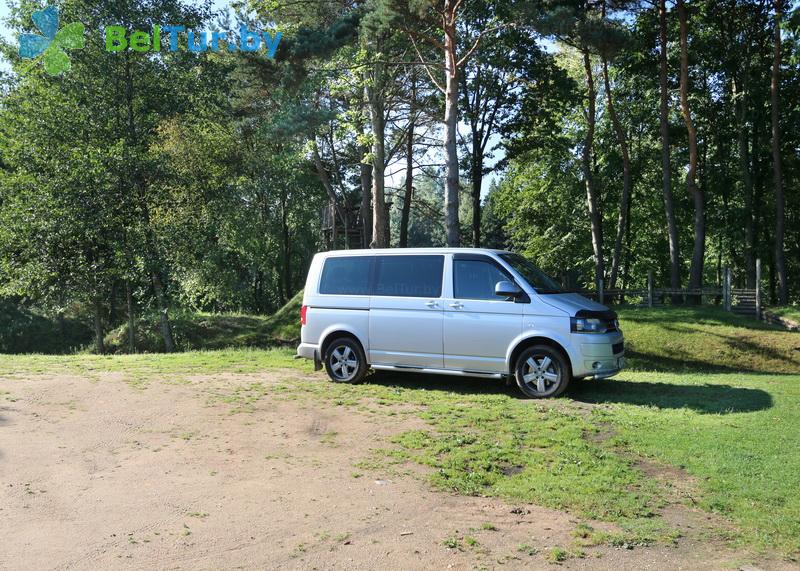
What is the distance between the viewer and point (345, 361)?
10.5 m

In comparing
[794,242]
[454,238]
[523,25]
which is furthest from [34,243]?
[794,242]

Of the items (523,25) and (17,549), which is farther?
(523,25)

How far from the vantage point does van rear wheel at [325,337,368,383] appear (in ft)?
33.9

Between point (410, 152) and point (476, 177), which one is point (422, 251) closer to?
point (476, 177)

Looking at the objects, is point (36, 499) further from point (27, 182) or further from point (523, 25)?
point (27, 182)

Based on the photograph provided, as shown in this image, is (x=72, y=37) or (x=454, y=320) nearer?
(x=454, y=320)

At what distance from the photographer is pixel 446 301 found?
9633 mm

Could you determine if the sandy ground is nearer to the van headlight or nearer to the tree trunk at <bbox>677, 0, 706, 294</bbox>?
the van headlight

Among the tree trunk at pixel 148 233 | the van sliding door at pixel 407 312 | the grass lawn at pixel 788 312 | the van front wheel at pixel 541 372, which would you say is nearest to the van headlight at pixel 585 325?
the van front wheel at pixel 541 372

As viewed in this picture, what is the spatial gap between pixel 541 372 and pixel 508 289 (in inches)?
49.5

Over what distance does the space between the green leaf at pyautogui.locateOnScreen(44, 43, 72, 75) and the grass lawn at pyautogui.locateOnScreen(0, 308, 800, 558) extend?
16.1 m

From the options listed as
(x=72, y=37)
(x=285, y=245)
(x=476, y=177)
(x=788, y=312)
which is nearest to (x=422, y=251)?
(x=788, y=312)

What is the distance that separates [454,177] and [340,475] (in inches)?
480

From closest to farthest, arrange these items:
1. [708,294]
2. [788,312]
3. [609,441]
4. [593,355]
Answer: [609,441], [593,355], [788,312], [708,294]
